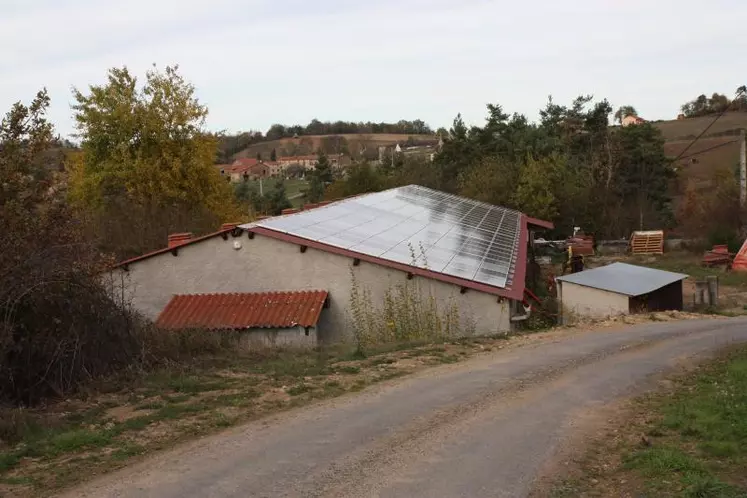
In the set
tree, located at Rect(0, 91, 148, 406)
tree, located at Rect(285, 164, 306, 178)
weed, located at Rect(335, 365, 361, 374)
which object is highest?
tree, located at Rect(285, 164, 306, 178)

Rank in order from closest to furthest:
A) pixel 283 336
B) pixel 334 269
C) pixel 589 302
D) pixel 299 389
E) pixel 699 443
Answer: pixel 699 443, pixel 299 389, pixel 283 336, pixel 334 269, pixel 589 302

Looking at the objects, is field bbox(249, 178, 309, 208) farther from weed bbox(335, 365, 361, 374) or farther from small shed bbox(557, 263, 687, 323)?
weed bbox(335, 365, 361, 374)

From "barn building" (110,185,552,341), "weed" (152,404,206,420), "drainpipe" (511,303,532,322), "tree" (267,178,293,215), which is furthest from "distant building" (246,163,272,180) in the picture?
"weed" (152,404,206,420)

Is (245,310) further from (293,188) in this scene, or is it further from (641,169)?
(293,188)

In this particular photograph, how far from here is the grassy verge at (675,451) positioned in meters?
5.83

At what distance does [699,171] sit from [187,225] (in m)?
58.8

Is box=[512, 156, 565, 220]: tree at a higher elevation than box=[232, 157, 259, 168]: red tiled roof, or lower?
lower

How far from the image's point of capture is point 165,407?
28.3ft

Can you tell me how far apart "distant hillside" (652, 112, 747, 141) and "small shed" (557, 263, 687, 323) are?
65.1 m

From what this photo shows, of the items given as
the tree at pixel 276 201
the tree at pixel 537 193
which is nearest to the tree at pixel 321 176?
the tree at pixel 276 201

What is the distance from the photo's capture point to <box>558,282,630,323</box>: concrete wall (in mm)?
19953

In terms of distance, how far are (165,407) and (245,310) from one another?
923 centimetres

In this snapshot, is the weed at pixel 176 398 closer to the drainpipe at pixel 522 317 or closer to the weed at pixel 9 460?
the weed at pixel 9 460

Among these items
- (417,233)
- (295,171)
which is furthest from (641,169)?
(295,171)
